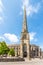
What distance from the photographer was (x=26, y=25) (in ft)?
309

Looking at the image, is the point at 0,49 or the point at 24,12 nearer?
the point at 0,49

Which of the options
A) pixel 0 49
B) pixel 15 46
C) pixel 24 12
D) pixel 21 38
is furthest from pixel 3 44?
pixel 15 46

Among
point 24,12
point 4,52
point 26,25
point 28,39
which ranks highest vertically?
point 24,12

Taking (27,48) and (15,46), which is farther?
(15,46)

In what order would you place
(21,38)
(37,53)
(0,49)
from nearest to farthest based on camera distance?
(0,49) < (21,38) < (37,53)

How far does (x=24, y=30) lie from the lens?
9412cm

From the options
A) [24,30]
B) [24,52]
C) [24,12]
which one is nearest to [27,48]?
[24,52]

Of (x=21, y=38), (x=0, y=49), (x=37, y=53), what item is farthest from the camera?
(x=37, y=53)

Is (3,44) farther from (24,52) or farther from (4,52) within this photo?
(24,52)

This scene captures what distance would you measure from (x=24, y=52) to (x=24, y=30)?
31.8 ft

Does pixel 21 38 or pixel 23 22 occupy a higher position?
pixel 23 22

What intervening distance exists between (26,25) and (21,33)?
4171mm

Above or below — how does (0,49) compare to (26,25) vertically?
below

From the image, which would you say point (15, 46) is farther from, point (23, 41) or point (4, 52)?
point (4, 52)
